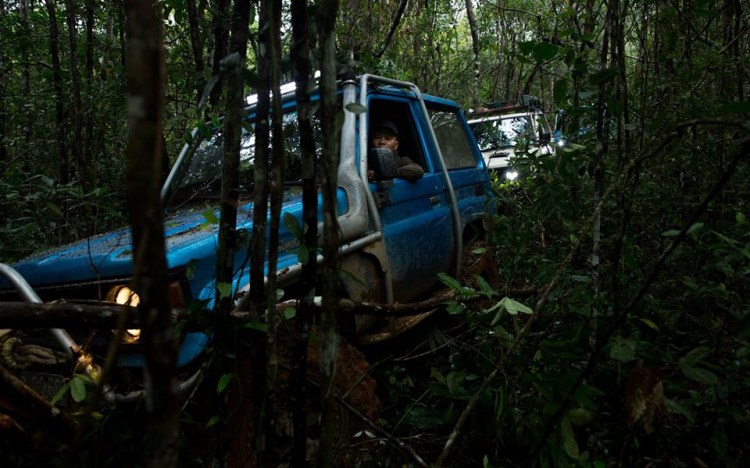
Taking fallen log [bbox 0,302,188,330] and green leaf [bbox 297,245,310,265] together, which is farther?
fallen log [bbox 0,302,188,330]

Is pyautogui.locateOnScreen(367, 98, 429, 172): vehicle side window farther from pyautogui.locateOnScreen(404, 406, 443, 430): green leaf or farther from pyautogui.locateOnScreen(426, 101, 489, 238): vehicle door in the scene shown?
pyautogui.locateOnScreen(404, 406, 443, 430): green leaf

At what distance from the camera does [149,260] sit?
1.82ft

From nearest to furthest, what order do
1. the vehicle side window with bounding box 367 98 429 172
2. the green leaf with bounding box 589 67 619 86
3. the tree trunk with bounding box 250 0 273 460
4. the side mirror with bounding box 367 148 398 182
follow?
the tree trunk with bounding box 250 0 273 460 → the green leaf with bounding box 589 67 619 86 → the side mirror with bounding box 367 148 398 182 → the vehicle side window with bounding box 367 98 429 172

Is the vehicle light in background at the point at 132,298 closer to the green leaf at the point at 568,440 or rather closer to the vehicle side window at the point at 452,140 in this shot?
the green leaf at the point at 568,440

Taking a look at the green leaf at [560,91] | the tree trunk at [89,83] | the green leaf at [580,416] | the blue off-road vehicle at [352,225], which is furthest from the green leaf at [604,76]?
the tree trunk at [89,83]

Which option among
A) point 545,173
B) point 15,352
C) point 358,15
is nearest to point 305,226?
point 15,352

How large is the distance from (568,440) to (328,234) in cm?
108

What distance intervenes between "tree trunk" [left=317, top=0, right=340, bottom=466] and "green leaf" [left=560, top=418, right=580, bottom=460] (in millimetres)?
843

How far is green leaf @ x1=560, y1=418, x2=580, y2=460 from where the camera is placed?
1.49 meters

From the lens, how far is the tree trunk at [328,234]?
3.42 feet

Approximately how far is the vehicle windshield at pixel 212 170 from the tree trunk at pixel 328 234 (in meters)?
1.67

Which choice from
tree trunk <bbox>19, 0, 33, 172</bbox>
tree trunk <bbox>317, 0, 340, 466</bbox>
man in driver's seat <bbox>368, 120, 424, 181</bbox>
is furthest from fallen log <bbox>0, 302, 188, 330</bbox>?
tree trunk <bbox>19, 0, 33, 172</bbox>

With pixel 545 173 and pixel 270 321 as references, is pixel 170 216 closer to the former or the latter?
pixel 270 321

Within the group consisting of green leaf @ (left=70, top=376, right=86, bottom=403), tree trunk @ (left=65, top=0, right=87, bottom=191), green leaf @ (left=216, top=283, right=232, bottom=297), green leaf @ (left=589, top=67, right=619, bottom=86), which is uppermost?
tree trunk @ (left=65, top=0, right=87, bottom=191)
